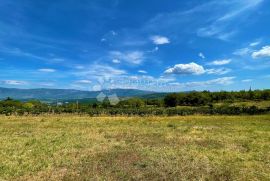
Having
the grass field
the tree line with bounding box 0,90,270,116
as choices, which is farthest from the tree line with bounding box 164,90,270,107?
the grass field

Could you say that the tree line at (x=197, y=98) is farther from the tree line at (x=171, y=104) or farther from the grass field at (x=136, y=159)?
the grass field at (x=136, y=159)

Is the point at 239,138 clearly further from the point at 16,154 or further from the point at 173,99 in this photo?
the point at 173,99

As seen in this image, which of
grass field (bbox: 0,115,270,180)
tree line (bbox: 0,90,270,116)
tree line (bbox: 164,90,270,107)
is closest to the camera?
grass field (bbox: 0,115,270,180)

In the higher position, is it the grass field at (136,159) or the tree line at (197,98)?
the tree line at (197,98)

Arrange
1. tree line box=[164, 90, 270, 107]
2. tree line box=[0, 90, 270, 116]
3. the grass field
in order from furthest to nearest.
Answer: tree line box=[164, 90, 270, 107]
tree line box=[0, 90, 270, 116]
the grass field

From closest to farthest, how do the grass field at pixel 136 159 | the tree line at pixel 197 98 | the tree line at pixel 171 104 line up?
the grass field at pixel 136 159
the tree line at pixel 171 104
the tree line at pixel 197 98

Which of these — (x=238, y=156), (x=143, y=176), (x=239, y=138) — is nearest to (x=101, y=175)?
(x=143, y=176)

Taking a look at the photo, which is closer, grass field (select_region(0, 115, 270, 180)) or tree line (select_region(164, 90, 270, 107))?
grass field (select_region(0, 115, 270, 180))

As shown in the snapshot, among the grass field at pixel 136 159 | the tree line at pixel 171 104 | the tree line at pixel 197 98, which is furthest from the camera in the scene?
the tree line at pixel 197 98

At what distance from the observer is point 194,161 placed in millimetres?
12789

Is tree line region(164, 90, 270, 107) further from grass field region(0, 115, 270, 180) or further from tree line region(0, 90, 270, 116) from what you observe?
grass field region(0, 115, 270, 180)

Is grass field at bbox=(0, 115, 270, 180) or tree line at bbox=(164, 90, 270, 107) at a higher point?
tree line at bbox=(164, 90, 270, 107)

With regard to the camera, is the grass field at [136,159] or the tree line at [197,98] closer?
the grass field at [136,159]

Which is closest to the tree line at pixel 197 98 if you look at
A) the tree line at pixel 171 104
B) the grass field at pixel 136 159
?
the tree line at pixel 171 104
